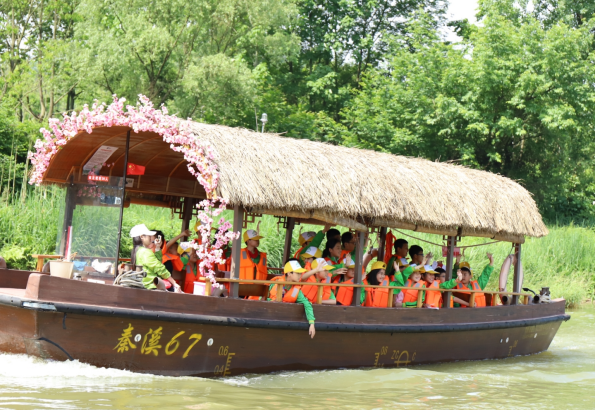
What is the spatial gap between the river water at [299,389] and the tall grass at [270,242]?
2.28m

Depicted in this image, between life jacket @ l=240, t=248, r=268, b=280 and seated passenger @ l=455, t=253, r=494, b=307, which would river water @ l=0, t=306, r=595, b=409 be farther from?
life jacket @ l=240, t=248, r=268, b=280

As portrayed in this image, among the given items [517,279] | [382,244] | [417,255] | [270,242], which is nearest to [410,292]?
[417,255]

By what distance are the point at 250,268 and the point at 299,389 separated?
95.5 inches

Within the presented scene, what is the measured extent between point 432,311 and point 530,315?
2943 mm

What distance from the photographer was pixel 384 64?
31.1 meters

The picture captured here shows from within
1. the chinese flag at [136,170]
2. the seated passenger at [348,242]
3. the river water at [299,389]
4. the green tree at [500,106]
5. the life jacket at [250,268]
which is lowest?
the river water at [299,389]

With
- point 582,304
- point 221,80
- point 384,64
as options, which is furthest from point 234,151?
point 384,64

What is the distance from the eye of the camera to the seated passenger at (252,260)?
10570 millimetres

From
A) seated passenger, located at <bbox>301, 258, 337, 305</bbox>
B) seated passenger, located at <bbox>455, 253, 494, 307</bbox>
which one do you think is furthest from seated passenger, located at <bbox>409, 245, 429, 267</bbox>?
seated passenger, located at <bbox>301, 258, 337, 305</bbox>

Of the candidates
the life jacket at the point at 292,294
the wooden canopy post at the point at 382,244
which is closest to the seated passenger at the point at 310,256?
the life jacket at the point at 292,294

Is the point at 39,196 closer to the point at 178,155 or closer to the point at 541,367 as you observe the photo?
the point at 178,155

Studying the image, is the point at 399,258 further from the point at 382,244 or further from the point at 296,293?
the point at 296,293

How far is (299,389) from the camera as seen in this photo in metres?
8.65

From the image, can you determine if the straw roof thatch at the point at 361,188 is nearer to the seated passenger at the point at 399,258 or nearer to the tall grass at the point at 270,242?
the seated passenger at the point at 399,258
